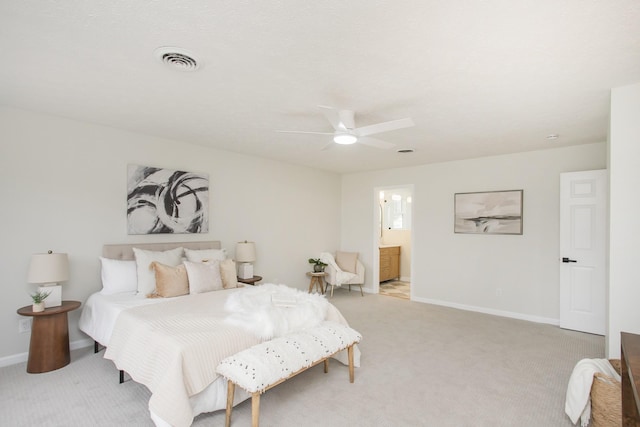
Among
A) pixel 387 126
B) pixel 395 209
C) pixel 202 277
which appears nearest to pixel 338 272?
pixel 202 277

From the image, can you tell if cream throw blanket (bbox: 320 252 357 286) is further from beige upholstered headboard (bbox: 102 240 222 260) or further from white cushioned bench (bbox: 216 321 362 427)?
white cushioned bench (bbox: 216 321 362 427)

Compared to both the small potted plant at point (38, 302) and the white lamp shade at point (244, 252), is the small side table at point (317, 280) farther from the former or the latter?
the small potted plant at point (38, 302)

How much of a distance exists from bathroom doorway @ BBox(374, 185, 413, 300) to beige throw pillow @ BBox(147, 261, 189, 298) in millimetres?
4289

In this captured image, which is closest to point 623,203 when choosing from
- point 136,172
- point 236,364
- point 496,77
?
point 496,77

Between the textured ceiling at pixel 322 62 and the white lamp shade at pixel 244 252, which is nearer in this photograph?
the textured ceiling at pixel 322 62

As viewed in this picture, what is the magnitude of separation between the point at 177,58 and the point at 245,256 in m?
2.96

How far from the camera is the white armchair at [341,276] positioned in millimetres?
5867

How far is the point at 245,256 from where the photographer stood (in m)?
4.61

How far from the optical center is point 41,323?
2.94 meters

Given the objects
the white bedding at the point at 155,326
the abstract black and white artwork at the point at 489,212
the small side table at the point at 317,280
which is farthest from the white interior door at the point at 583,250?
the small side table at the point at 317,280

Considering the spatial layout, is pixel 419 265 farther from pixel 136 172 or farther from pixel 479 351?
pixel 136 172

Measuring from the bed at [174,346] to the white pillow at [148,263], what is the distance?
0.83 ft

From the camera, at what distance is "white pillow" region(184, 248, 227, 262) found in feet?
12.9

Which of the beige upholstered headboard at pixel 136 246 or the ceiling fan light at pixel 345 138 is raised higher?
the ceiling fan light at pixel 345 138
